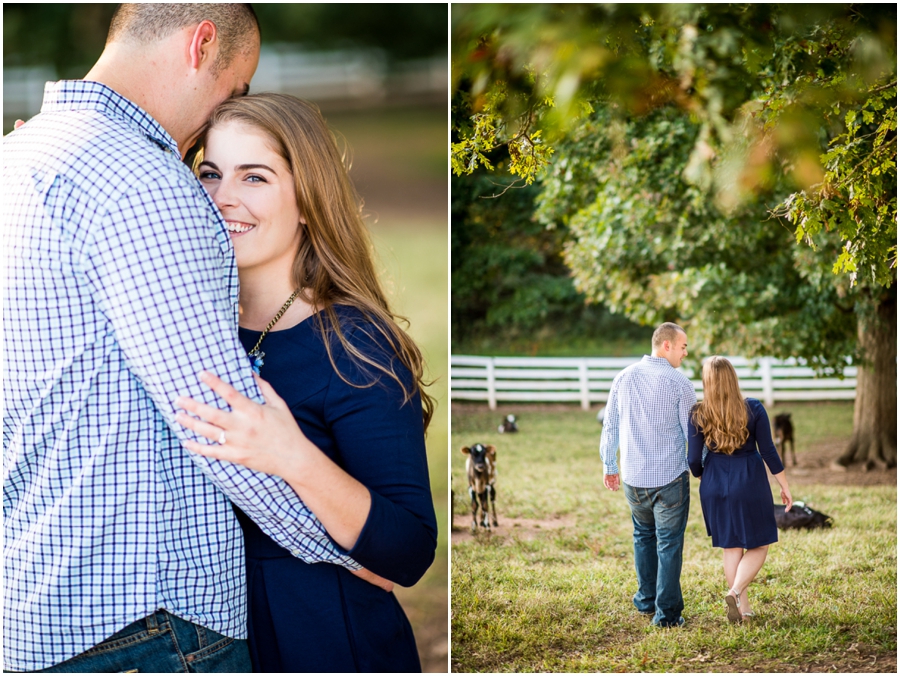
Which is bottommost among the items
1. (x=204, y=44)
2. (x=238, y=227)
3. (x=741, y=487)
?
(x=741, y=487)

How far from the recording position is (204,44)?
1.53 metres

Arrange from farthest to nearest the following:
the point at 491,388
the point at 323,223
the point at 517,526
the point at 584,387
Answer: the point at 584,387 → the point at 491,388 → the point at 517,526 → the point at 323,223

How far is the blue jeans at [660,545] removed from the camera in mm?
2773

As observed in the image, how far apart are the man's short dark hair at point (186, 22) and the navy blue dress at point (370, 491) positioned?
1.92ft

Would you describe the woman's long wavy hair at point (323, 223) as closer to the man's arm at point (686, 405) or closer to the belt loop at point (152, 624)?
the belt loop at point (152, 624)

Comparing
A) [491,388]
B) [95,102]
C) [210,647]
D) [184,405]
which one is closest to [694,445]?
[210,647]

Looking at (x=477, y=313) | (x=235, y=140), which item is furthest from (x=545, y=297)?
(x=235, y=140)

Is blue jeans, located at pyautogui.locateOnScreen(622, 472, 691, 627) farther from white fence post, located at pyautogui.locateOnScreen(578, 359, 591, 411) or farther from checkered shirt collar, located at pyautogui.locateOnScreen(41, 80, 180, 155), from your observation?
white fence post, located at pyautogui.locateOnScreen(578, 359, 591, 411)

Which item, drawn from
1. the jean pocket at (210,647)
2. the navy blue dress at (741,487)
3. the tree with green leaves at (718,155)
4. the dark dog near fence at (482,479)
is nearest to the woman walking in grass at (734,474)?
the navy blue dress at (741,487)

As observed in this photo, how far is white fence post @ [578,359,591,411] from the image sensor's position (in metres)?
6.25

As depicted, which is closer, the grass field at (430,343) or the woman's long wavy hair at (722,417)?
the woman's long wavy hair at (722,417)

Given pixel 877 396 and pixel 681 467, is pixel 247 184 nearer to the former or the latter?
pixel 681 467

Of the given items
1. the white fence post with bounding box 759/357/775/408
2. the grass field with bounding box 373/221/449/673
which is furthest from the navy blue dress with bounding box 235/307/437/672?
the white fence post with bounding box 759/357/775/408

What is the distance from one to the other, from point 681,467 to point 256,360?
5.81 ft
